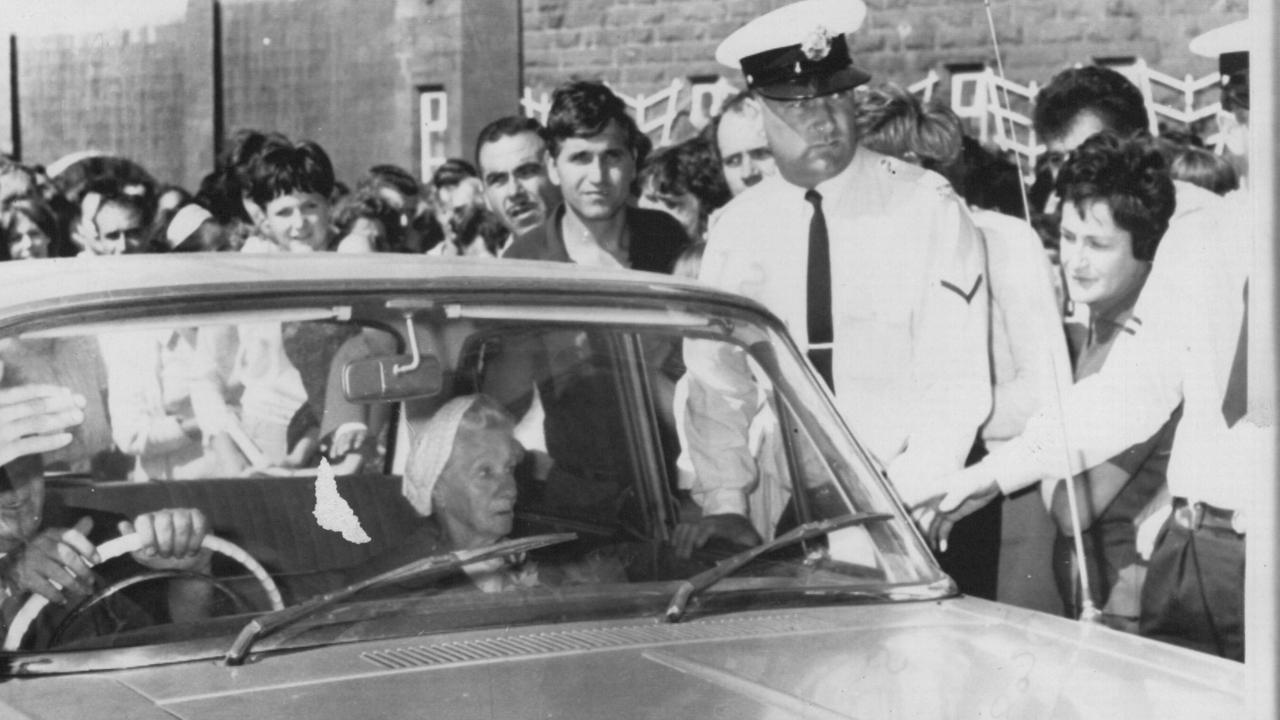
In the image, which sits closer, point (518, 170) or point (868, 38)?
point (518, 170)

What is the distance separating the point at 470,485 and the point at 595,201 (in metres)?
2.55

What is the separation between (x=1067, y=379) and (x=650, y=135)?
3.84 metres

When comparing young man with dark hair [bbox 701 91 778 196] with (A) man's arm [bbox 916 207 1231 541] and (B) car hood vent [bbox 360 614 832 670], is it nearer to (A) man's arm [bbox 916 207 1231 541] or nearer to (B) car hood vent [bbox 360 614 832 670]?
(A) man's arm [bbox 916 207 1231 541]

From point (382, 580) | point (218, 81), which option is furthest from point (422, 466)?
point (218, 81)

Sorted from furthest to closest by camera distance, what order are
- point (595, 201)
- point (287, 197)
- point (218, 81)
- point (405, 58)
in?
point (218, 81) → point (405, 58) → point (287, 197) → point (595, 201)

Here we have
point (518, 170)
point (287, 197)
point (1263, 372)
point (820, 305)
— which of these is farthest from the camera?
point (518, 170)

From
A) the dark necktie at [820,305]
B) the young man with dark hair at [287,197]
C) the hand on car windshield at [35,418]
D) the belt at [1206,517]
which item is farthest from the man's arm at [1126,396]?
the young man with dark hair at [287,197]

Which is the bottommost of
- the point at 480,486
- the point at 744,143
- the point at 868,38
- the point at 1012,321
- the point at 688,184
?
the point at 480,486

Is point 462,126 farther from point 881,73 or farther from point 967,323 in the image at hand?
point 967,323

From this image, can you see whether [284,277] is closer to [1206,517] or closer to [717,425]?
[717,425]

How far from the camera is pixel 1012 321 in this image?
4.08 m

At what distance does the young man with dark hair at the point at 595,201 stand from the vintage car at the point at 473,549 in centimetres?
210

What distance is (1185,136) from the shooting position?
16.6ft

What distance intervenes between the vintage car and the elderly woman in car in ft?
0.05
